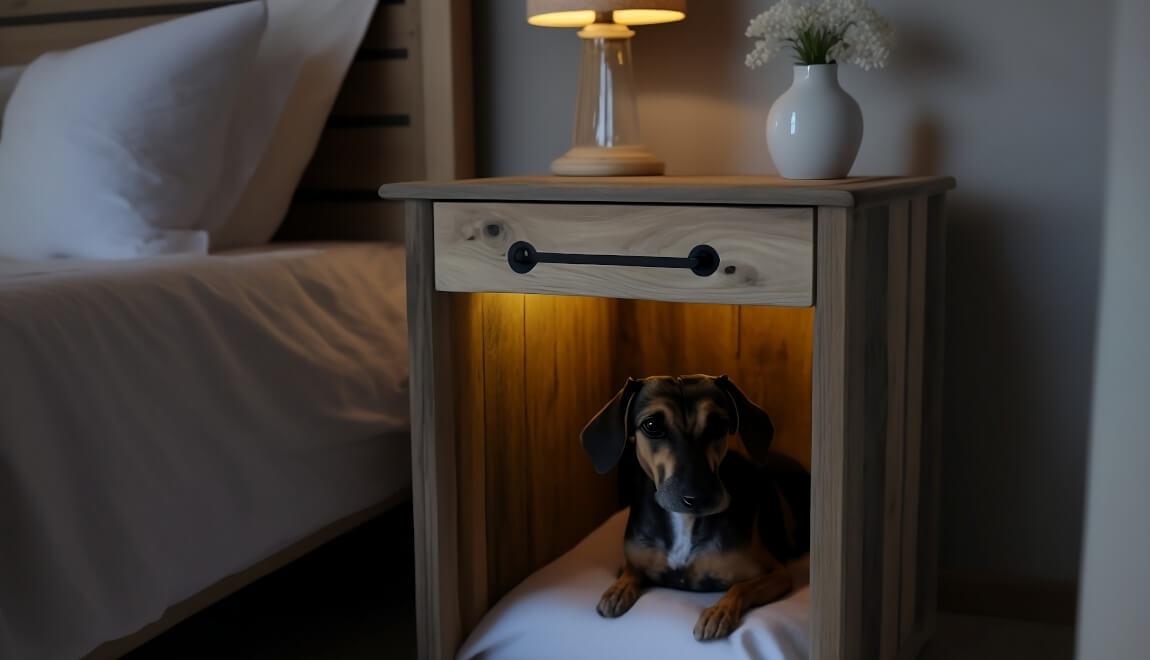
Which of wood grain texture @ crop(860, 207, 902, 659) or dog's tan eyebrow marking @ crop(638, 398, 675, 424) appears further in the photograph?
dog's tan eyebrow marking @ crop(638, 398, 675, 424)

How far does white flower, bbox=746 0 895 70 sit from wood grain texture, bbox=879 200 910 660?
0.21 meters

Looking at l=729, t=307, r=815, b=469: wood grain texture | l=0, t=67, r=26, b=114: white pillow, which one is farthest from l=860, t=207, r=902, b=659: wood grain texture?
l=0, t=67, r=26, b=114: white pillow

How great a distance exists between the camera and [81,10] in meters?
1.97

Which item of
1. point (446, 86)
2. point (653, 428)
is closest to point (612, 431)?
point (653, 428)

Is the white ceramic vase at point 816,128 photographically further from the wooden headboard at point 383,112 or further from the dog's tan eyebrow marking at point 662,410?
the wooden headboard at point 383,112

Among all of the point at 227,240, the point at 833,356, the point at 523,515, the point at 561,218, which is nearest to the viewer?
the point at 833,356

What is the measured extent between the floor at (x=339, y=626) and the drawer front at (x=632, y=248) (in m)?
0.60

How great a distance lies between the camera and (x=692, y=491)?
1.24m

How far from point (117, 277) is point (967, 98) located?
109cm

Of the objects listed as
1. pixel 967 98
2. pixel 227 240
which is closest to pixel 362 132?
pixel 227 240

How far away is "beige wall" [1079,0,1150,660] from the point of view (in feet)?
1.57

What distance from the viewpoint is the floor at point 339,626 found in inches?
59.6

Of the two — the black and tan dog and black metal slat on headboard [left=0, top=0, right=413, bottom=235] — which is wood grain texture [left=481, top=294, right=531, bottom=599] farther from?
black metal slat on headboard [left=0, top=0, right=413, bottom=235]

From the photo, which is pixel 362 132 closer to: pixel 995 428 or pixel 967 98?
pixel 967 98
